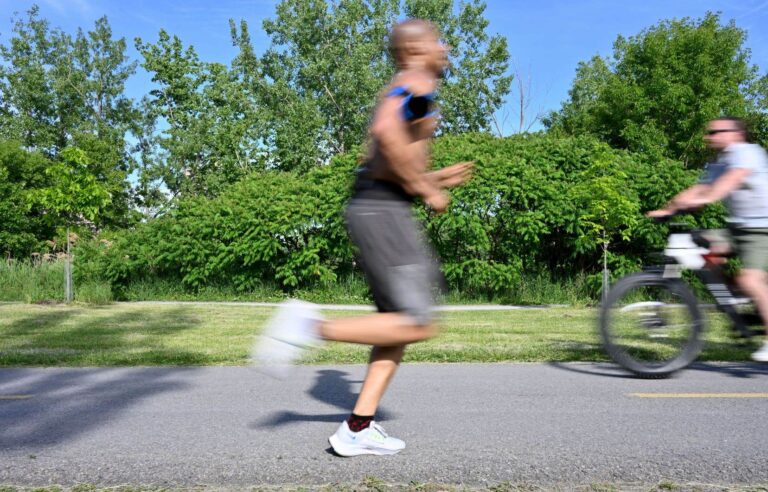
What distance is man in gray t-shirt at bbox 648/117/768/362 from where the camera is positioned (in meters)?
5.10

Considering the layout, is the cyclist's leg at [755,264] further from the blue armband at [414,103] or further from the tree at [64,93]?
the tree at [64,93]

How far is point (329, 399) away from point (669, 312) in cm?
278

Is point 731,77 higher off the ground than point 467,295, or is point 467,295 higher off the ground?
point 731,77

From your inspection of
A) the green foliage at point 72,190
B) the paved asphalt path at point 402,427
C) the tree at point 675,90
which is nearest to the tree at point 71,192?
the green foliage at point 72,190

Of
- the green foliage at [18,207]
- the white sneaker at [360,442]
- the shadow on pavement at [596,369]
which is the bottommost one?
the shadow on pavement at [596,369]

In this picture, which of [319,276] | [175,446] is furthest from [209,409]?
[319,276]

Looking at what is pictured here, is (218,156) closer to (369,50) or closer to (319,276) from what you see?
(369,50)

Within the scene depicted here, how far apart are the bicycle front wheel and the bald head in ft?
9.84

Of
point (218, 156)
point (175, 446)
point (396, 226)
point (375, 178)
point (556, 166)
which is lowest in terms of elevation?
point (175, 446)

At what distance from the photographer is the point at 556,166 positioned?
51.4 ft

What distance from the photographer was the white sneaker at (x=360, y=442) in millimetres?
3238

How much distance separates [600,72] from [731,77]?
12.5m

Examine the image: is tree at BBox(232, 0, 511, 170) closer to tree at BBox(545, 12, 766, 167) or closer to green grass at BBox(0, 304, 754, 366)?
tree at BBox(545, 12, 766, 167)

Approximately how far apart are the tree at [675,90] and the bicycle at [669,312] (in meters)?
28.2
